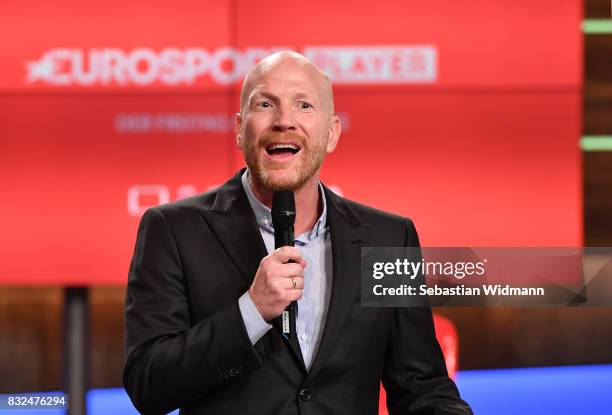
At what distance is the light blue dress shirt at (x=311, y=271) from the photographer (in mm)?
1627

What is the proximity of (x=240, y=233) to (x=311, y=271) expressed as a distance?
5.9 inches

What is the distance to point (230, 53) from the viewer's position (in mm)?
3230

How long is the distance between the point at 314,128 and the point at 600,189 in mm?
2343


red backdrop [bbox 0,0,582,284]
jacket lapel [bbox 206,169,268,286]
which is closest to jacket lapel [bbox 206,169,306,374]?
jacket lapel [bbox 206,169,268,286]

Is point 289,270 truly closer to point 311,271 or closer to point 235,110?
point 311,271

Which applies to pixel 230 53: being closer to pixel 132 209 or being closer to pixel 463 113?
pixel 132 209

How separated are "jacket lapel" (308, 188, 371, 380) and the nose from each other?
20 cm

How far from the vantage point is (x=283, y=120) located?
1608 mm

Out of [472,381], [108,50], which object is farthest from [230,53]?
[472,381]

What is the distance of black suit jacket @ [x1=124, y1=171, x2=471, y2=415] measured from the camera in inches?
58.5

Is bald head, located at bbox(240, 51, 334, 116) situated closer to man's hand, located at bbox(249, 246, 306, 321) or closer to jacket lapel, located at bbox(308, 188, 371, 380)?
jacket lapel, located at bbox(308, 188, 371, 380)

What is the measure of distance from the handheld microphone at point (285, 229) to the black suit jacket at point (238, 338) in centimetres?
7

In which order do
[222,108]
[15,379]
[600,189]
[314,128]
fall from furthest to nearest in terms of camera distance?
1. [15,379]
2. [600,189]
3. [222,108]
4. [314,128]

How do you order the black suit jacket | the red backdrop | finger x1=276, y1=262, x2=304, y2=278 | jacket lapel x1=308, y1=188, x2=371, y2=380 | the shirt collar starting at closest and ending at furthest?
1. finger x1=276, y1=262, x2=304, y2=278
2. the black suit jacket
3. jacket lapel x1=308, y1=188, x2=371, y2=380
4. the shirt collar
5. the red backdrop
